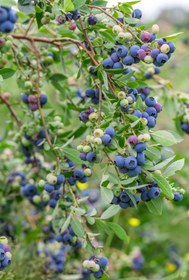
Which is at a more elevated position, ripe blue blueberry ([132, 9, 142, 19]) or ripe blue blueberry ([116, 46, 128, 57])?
ripe blue blueberry ([132, 9, 142, 19])

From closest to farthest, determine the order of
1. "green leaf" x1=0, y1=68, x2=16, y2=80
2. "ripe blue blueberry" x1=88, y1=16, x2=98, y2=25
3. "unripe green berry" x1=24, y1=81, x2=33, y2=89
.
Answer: "ripe blue blueberry" x1=88, y1=16, x2=98, y2=25, "green leaf" x1=0, y1=68, x2=16, y2=80, "unripe green berry" x1=24, y1=81, x2=33, y2=89

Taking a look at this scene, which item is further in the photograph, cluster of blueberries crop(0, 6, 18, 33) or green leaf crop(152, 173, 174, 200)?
green leaf crop(152, 173, 174, 200)

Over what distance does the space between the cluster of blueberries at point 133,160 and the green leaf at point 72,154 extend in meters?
0.20

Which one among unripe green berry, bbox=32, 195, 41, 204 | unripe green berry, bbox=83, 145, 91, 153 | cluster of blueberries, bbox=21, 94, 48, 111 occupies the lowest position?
unripe green berry, bbox=32, 195, 41, 204

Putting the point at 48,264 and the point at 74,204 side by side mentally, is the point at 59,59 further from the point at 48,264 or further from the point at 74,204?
the point at 48,264

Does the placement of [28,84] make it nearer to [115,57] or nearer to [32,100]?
[32,100]

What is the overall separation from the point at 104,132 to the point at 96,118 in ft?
0.32

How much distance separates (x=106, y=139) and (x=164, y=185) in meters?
0.16

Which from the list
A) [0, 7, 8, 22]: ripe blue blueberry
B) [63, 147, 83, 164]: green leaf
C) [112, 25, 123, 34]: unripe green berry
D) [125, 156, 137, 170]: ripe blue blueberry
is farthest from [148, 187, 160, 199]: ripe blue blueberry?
[0, 7, 8, 22]: ripe blue blueberry

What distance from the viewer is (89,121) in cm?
130

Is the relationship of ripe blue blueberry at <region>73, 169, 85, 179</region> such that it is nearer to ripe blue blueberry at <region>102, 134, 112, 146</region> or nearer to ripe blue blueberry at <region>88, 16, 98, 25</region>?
ripe blue blueberry at <region>102, 134, 112, 146</region>

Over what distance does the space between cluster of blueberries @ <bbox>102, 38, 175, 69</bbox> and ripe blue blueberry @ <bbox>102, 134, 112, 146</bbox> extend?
0.55ft

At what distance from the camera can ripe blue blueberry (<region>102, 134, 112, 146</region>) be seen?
116cm

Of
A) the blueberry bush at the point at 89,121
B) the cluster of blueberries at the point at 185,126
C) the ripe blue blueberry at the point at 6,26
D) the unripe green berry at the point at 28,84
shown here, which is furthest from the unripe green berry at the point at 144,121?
the cluster of blueberries at the point at 185,126
